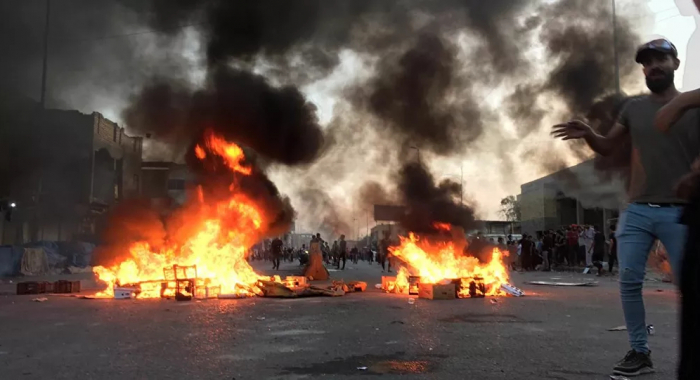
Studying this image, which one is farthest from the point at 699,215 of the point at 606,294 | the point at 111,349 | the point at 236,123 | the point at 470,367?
the point at 236,123

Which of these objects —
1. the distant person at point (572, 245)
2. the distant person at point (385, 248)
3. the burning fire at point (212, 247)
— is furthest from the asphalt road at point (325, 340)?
the distant person at point (572, 245)

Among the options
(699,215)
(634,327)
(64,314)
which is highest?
(699,215)

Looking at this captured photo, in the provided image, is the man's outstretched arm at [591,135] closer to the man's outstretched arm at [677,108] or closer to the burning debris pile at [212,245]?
the man's outstretched arm at [677,108]

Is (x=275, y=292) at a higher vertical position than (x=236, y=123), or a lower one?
lower

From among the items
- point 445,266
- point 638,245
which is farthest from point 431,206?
point 638,245

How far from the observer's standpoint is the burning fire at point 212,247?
1041cm

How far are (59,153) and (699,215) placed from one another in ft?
93.7

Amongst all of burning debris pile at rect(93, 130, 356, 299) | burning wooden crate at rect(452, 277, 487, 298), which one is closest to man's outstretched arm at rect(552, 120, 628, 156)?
burning wooden crate at rect(452, 277, 487, 298)

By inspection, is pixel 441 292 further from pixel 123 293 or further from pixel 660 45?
pixel 660 45

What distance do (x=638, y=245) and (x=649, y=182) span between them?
41 centimetres

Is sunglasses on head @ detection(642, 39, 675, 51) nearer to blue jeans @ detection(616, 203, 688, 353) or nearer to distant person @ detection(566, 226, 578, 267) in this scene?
blue jeans @ detection(616, 203, 688, 353)

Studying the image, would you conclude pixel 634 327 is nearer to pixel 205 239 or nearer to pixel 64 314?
pixel 64 314

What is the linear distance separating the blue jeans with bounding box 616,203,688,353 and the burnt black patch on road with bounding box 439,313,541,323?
280 centimetres

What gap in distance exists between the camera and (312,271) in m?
14.7
